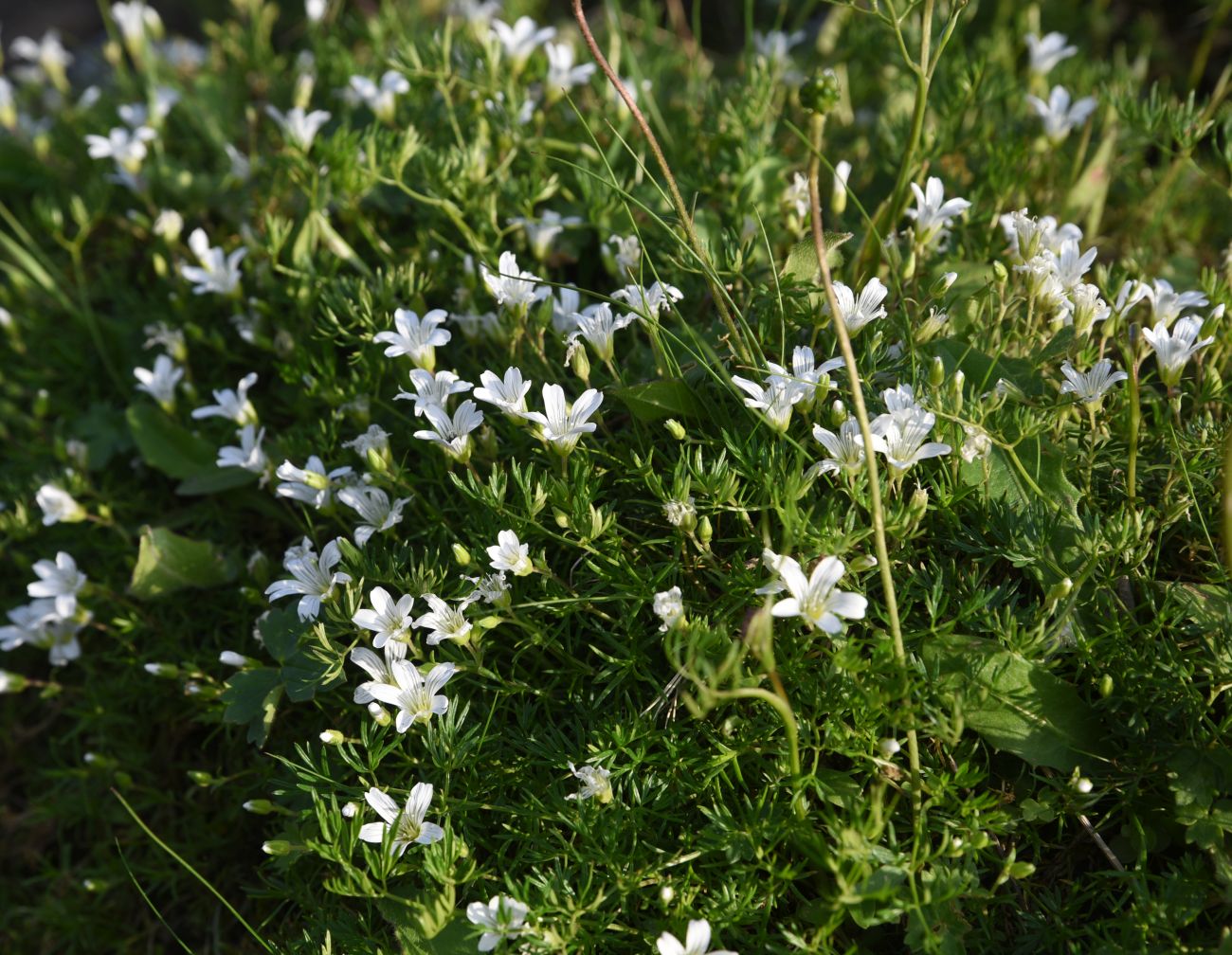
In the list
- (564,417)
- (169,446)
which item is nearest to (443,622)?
(564,417)

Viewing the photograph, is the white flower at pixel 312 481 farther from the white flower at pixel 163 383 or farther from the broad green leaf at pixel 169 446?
the white flower at pixel 163 383

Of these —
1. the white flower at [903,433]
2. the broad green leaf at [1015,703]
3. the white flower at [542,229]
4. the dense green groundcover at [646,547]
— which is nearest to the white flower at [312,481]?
the dense green groundcover at [646,547]

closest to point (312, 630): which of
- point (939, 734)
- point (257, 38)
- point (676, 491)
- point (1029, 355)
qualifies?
point (676, 491)

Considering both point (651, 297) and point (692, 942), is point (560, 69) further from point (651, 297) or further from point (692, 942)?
point (692, 942)

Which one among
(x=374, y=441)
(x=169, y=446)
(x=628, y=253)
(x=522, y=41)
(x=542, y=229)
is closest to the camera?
(x=374, y=441)

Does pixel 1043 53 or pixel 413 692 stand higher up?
pixel 1043 53

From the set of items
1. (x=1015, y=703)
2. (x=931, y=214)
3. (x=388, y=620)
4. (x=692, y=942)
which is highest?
(x=931, y=214)
